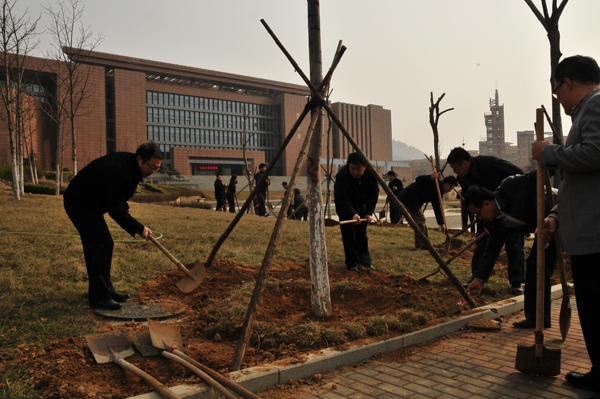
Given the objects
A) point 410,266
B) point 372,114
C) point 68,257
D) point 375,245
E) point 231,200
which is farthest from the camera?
point 372,114

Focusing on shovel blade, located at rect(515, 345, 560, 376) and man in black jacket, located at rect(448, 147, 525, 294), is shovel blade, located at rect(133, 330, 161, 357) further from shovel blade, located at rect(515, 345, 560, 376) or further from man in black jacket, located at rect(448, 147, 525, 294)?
man in black jacket, located at rect(448, 147, 525, 294)

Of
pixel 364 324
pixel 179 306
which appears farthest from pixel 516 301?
pixel 179 306

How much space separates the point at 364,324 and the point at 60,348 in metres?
2.35

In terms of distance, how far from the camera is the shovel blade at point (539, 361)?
9.23 feet

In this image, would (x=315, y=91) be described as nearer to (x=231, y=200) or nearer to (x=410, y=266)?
(x=410, y=266)

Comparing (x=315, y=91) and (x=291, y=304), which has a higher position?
(x=315, y=91)

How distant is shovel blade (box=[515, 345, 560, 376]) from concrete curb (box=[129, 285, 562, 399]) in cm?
88

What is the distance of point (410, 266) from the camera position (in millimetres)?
6730

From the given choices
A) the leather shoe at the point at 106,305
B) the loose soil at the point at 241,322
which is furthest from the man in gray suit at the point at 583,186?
the leather shoe at the point at 106,305

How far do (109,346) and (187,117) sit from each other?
2794 inches

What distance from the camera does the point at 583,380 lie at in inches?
105

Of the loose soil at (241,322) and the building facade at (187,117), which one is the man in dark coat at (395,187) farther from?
the building facade at (187,117)

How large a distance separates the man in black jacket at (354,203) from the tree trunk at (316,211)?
5.63 feet

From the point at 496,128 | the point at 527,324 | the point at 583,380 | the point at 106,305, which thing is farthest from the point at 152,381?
the point at 496,128
